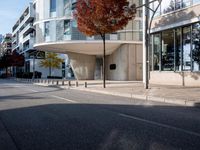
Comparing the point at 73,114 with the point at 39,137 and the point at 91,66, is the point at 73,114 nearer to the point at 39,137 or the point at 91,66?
the point at 39,137

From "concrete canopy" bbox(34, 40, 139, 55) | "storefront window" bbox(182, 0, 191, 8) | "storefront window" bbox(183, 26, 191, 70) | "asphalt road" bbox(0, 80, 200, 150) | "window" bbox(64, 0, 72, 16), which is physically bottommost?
"asphalt road" bbox(0, 80, 200, 150)

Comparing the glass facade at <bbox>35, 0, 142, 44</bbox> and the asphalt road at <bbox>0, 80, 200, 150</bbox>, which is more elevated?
the glass facade at <bbox>35, 0, 142, 44</bbox>

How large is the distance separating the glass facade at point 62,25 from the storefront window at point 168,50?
15.5m

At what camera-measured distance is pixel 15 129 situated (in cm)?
851

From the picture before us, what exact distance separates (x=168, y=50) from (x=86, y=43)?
18080mm

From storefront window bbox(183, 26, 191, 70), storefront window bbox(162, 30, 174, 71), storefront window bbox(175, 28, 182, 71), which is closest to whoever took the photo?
storefront window bbox(183, 26, 191, 70)

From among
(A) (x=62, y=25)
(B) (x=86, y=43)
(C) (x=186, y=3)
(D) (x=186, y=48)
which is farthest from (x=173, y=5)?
(A) (x=62, y=25)

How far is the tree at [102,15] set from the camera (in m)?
25.1

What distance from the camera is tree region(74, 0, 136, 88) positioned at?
2514 centimetres

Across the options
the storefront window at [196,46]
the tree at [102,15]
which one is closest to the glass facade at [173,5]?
the storefront window at [196,46]

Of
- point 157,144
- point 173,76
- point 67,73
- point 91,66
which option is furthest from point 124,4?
point 67,73

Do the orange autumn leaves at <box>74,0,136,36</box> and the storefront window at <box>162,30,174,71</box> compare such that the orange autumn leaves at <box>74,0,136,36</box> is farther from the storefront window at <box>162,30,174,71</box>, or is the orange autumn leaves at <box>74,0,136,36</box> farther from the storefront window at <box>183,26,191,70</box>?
the storefront window at <box>183,26,191,70</box>

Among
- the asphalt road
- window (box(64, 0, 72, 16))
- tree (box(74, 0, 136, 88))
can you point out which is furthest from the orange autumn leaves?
window (box(64, 0, 72, 16))

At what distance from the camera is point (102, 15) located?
2525cm
